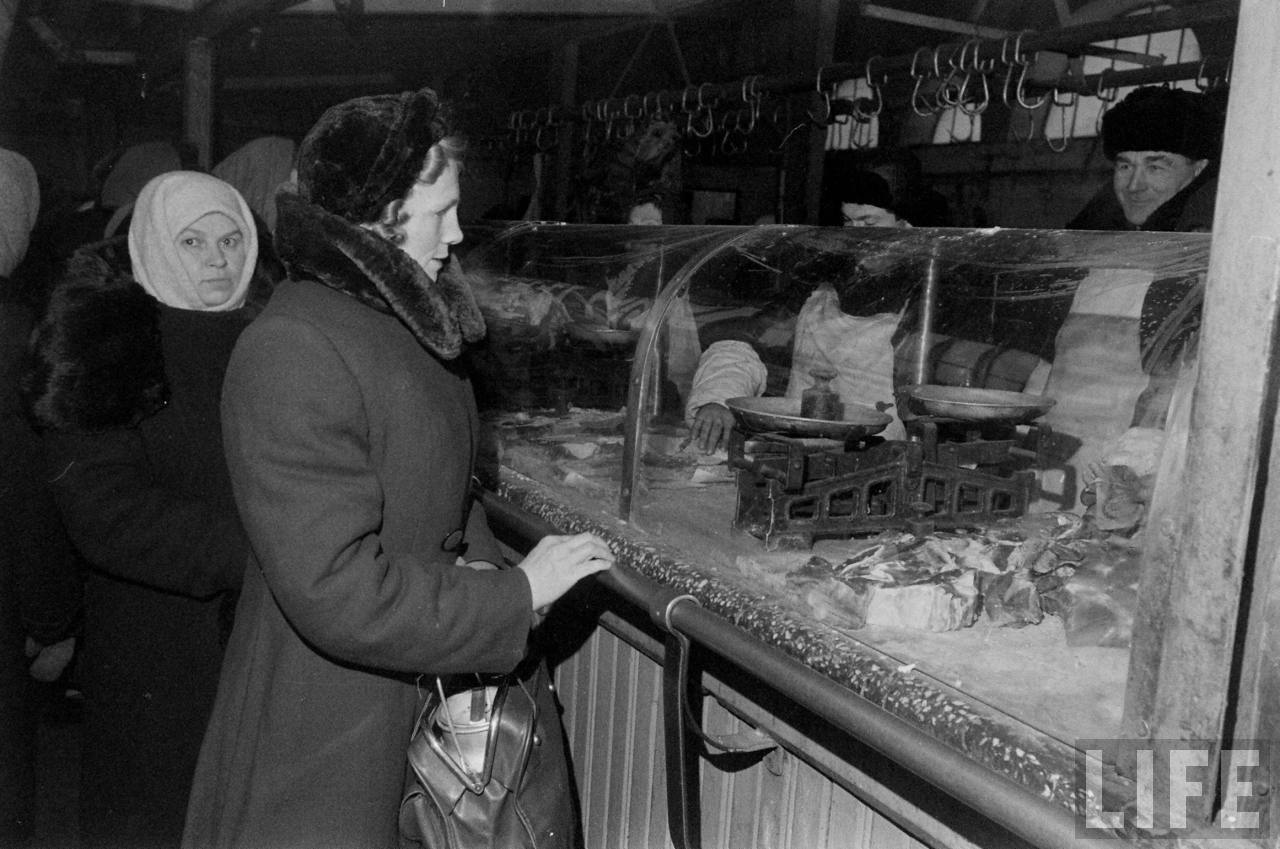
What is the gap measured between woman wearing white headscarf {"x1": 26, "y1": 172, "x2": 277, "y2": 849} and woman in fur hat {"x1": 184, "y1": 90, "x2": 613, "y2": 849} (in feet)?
1.92

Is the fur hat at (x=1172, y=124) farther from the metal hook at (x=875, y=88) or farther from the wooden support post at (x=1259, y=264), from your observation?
the wooden support post at (x=1259, y=264)

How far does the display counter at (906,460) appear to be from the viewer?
5.51 feet

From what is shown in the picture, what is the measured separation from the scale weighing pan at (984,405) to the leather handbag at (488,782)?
101cm

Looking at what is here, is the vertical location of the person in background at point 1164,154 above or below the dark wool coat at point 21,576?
above

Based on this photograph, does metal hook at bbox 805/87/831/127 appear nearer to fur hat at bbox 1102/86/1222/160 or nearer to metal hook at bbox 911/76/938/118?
metal hook at bbox 911/76/938/118

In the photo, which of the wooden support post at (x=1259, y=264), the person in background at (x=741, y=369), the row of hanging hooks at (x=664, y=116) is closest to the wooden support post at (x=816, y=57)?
the row of hanging hooks at (x=664, y=116)

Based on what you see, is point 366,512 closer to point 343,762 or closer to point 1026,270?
point 343,762

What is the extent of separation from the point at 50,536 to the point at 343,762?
1294 mm

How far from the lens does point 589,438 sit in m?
3.16

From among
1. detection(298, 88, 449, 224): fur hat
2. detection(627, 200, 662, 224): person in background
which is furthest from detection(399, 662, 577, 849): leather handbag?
detection(627, 200, 662, 224): person in background

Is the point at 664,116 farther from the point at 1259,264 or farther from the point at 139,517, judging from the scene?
the point at 1259,264

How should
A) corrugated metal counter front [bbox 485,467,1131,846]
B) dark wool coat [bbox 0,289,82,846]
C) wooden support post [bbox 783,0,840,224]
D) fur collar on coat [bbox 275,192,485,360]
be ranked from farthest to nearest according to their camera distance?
wooden support post [bbox 783,0,840,224]
dark wool coat [bbox 0,289,82,846]
fur collar on coat [bbox 275,192,485,360]
corrugated metal counter front [bbox 485,467,1131,846]

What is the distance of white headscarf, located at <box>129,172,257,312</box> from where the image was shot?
285 centimetres

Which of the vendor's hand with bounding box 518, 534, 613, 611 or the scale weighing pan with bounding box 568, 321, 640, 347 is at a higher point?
the scale weighing pan with bounding box 568, 321, 640, 347
